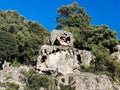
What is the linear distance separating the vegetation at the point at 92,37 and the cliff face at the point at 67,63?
1.29 m

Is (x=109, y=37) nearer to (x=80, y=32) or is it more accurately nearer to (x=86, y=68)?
(x=80, y=32)

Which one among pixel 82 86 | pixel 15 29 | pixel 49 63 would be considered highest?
pixel 15 29

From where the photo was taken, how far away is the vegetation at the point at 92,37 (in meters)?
37.5

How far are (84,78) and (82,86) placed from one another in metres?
0.97

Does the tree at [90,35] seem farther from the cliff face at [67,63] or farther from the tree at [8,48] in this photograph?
the tree at [8,48]

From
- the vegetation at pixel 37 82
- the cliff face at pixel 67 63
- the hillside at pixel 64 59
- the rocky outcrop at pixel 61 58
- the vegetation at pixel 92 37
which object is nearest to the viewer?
the vegetation at pixel 37 82

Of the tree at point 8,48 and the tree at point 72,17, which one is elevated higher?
the tree at point 72,17

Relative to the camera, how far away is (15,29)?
166 ft

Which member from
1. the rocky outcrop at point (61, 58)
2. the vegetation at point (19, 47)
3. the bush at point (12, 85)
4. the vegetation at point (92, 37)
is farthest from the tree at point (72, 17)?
the bush at point (12, 85)

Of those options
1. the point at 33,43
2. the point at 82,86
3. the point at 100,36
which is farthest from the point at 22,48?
the point at 82,86

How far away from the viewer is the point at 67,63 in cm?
3706

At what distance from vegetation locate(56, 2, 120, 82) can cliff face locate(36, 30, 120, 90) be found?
1288 millimetres

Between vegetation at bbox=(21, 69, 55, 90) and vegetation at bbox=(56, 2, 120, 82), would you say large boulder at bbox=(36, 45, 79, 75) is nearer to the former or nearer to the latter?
vegetation at bbox=(56, 2, 120, 82)

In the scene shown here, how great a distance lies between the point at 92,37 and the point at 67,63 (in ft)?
24.7
